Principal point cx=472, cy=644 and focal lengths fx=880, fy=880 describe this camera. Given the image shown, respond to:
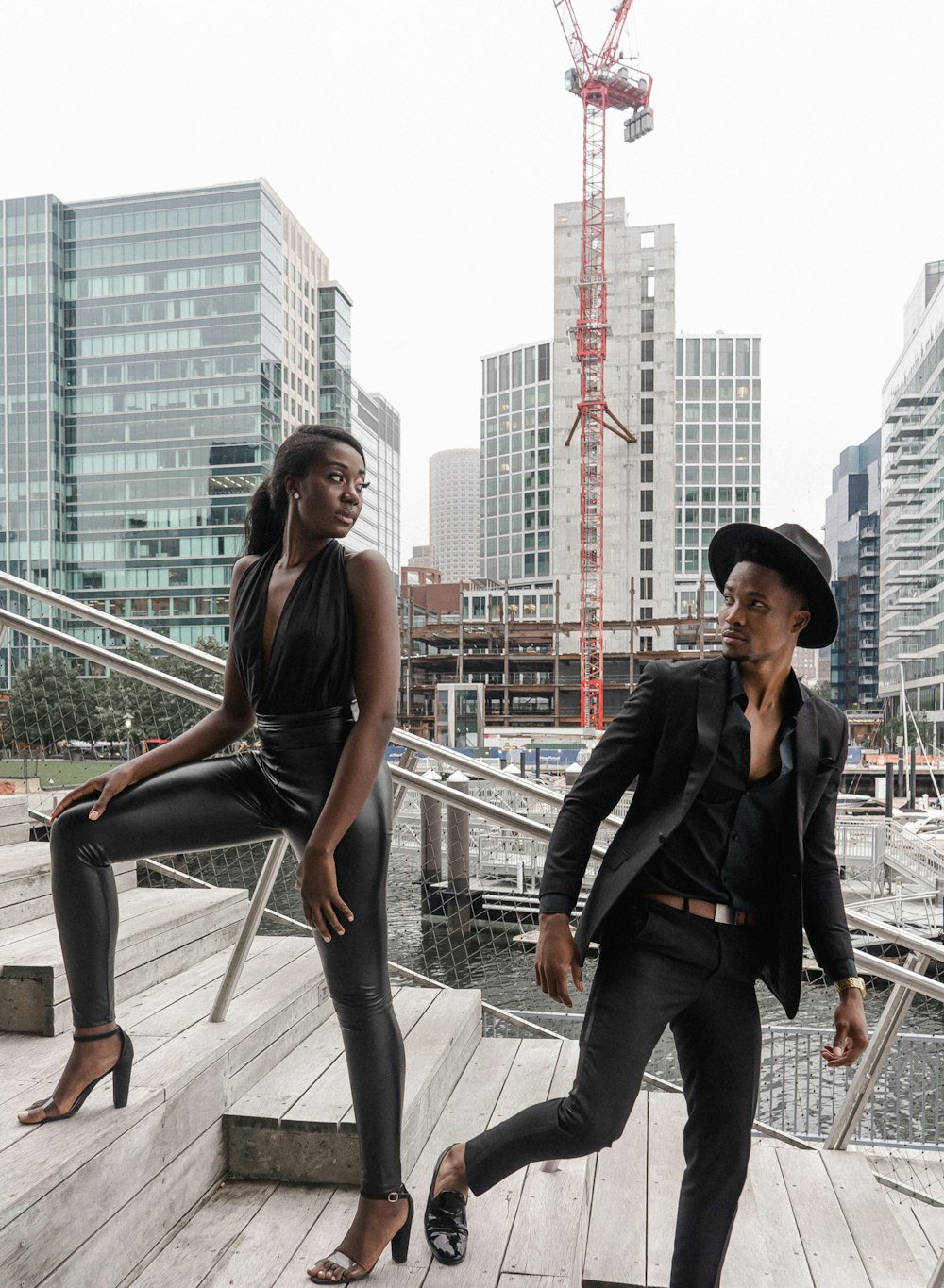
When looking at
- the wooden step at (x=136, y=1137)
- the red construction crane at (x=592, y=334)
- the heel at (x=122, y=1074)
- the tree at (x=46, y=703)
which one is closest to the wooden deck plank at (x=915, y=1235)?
the wooden step at (x=136, y=1137)

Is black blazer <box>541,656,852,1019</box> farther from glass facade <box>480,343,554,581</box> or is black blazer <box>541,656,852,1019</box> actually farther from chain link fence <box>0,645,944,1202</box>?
glass facade <box>480,343,554,581</box>

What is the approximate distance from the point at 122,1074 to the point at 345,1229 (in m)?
0.61

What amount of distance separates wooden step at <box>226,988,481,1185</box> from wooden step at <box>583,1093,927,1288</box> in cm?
51

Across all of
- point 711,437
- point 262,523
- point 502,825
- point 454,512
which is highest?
point 454,512

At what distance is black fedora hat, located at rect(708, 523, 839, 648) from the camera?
5.51ft

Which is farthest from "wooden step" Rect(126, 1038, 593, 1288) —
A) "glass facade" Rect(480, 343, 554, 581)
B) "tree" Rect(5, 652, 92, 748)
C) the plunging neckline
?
"glass facade" Rect(480, 343, 554, 581)

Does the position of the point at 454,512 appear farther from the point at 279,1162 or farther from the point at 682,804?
the point at 682,804

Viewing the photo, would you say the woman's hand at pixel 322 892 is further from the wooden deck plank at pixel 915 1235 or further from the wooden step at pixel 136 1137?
the wooden deck plank at pixel 915 1235

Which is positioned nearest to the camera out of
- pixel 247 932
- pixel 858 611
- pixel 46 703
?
pixel 247 932

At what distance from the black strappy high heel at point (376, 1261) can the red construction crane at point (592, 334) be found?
53.8 metres

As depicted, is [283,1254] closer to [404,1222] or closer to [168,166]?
Result: [404,1222]

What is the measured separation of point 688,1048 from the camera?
5.51 ft

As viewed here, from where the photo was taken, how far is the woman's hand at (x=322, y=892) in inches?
63.7

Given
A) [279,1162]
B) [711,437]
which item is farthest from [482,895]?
[711,437]
